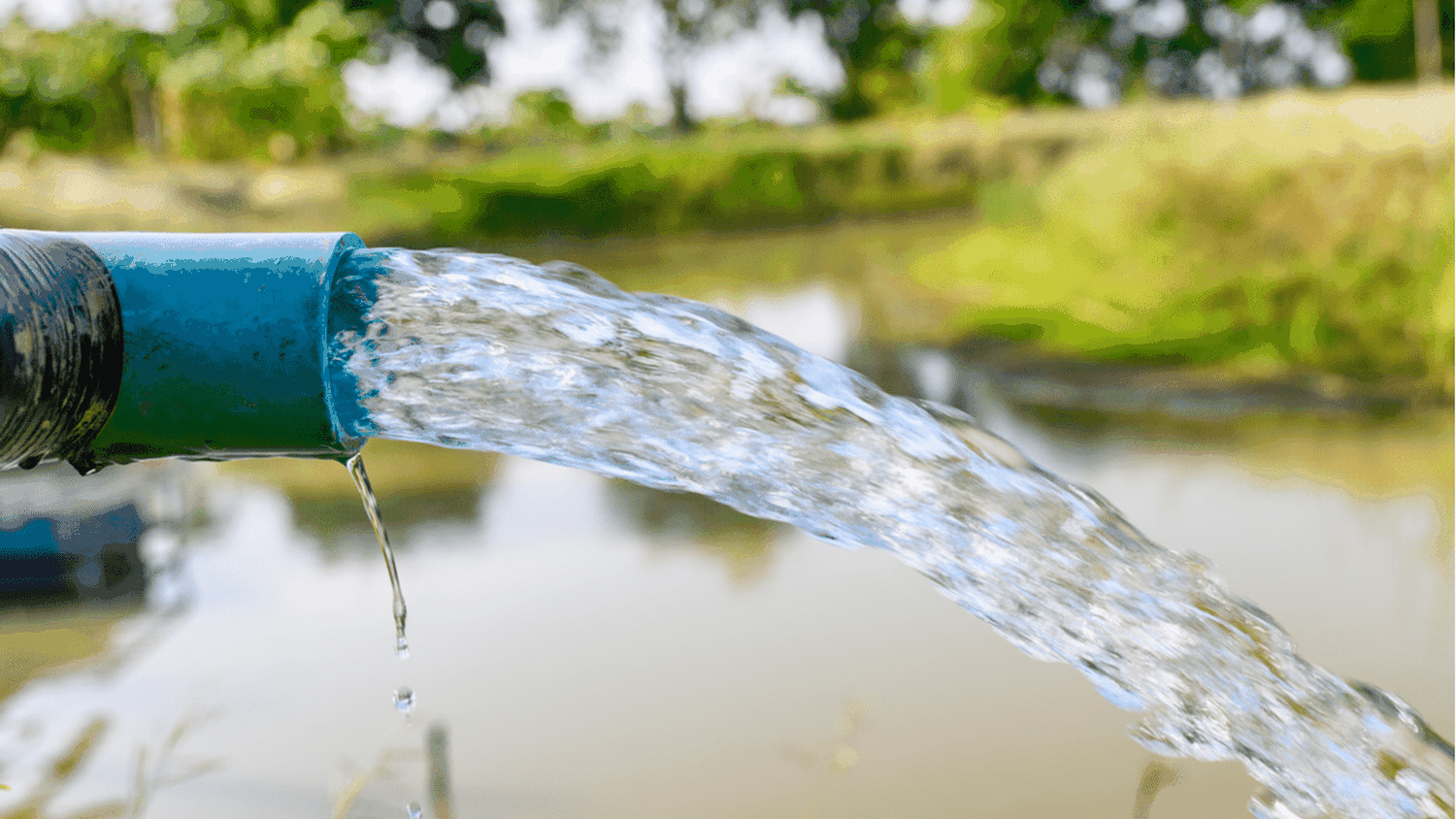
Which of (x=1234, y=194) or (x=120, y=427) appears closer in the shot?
(x=120, y=427)

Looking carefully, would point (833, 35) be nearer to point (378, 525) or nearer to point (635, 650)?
point (635, 650)

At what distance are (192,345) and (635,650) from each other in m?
2.65

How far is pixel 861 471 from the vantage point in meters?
1.11

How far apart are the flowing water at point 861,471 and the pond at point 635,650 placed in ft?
2.77

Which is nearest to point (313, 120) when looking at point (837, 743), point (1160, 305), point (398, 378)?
point (1160, 305)

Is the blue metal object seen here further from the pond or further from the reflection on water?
the reflection on water

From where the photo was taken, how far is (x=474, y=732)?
2.83m

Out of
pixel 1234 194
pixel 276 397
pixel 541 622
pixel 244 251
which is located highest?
pixel 244 251

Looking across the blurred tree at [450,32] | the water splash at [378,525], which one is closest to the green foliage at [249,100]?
the blurred tree at [450,32]

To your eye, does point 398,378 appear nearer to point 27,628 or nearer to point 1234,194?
point 27,628

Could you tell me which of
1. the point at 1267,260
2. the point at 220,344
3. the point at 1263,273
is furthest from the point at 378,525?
the point at 1267,260

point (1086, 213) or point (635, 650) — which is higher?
point (1086, 213)

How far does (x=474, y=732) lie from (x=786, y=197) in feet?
47.3

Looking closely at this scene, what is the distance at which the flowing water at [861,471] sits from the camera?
0.96 metres
